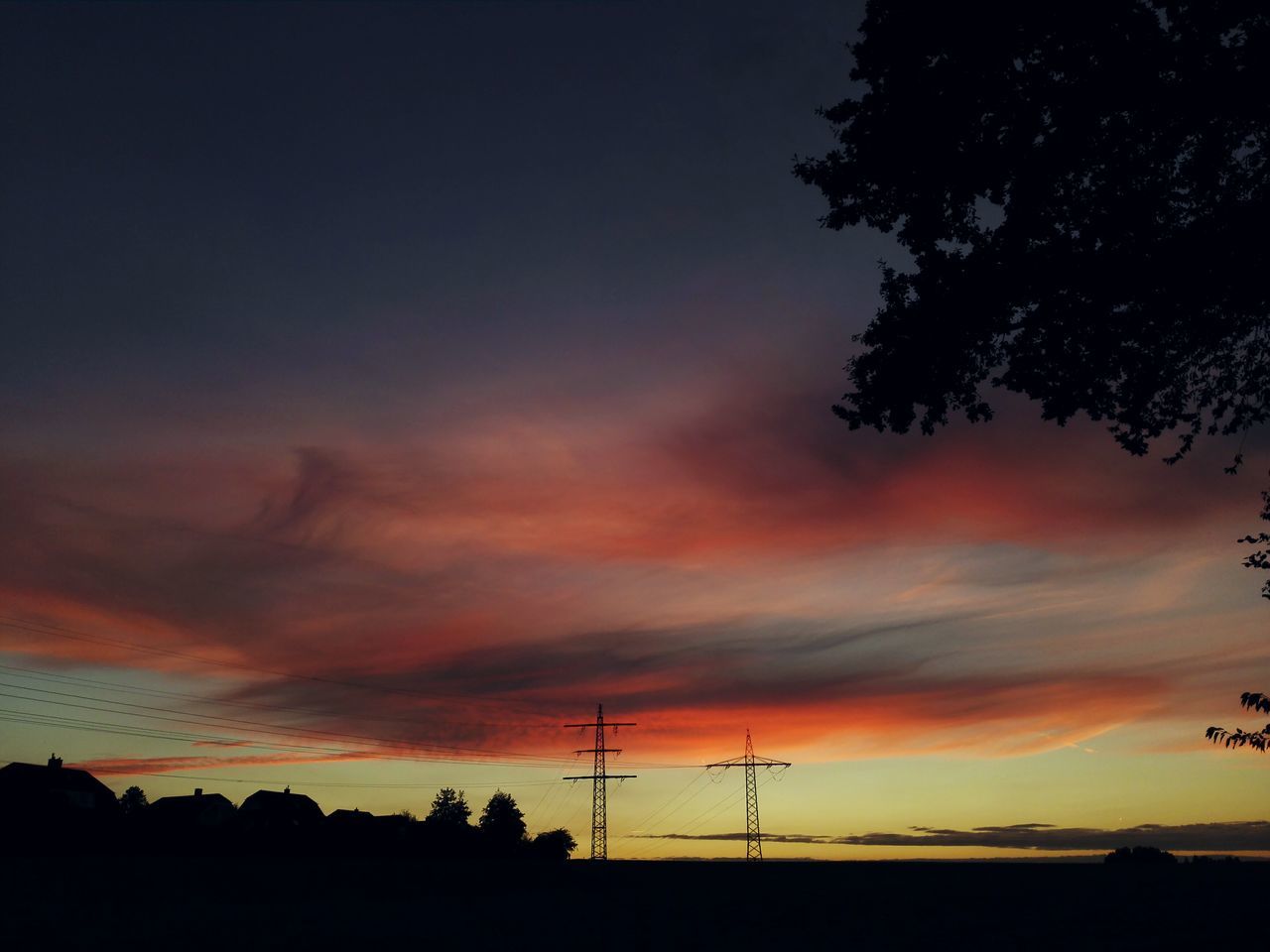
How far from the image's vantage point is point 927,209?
17.4 metres

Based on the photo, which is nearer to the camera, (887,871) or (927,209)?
(927,209)

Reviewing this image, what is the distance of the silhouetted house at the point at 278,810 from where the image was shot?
112 m

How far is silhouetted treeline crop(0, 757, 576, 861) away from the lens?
32531 millimetres

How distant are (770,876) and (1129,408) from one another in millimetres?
24318

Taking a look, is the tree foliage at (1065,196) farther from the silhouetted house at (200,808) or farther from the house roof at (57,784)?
the silhouetted house at (200,808)

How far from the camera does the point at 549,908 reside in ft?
76.3

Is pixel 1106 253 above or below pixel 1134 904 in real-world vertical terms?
above

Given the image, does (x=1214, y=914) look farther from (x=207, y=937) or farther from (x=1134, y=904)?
(x=207, y=937)

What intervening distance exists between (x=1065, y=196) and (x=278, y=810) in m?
125

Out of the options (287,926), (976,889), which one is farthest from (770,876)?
(287,926)

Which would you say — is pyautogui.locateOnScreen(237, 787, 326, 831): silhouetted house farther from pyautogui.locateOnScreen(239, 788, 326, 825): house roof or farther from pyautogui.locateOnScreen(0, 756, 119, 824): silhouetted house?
pyautogui.locateOnScreen(0, 756, 119, 824): silhouetted house

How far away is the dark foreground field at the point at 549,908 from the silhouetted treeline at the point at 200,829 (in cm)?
760

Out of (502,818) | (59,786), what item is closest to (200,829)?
(59,786)

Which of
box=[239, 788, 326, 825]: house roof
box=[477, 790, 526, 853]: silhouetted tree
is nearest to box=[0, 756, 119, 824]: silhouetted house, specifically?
box=[239, 788, 326, 825]: house roof
